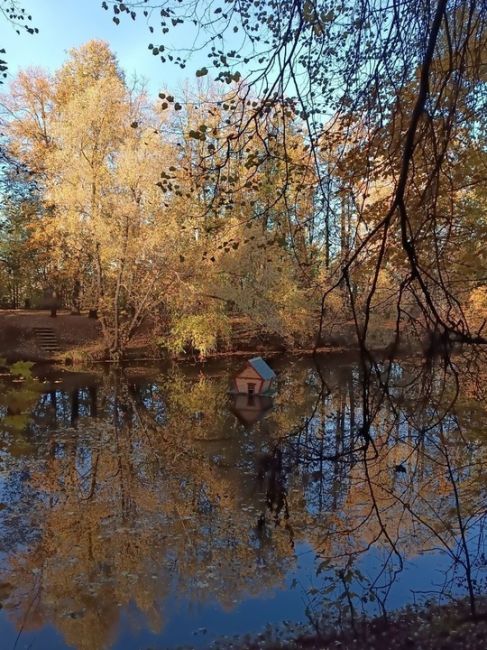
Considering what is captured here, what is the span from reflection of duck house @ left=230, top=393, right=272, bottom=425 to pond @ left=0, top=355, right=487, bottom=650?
1.33 metres

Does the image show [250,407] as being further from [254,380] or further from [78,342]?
[78,342]

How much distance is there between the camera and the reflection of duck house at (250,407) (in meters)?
13.4

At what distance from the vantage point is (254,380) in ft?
51.9

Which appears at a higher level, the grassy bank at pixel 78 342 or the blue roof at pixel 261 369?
the grassy bank at pixel 78 342

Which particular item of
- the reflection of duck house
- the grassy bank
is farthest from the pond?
the grassy bank

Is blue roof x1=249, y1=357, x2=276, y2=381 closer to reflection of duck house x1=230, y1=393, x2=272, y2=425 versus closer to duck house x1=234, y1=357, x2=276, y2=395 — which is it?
duck house x1=234, y1=357, x2=276, y2=395

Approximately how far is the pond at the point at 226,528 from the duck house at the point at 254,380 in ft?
12.1

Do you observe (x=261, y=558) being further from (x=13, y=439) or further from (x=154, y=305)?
(x=154, y=305)

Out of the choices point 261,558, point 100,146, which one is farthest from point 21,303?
point 261,558

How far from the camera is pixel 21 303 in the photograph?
106 ft

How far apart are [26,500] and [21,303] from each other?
26750mm

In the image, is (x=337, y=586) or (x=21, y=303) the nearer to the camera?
(x=337, y=586)

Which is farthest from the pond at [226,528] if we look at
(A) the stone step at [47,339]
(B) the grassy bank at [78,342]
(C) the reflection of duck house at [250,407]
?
(A) the stone step at [47,339]

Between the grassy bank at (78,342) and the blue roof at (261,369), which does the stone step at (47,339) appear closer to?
the grassy bank at (78,342)
